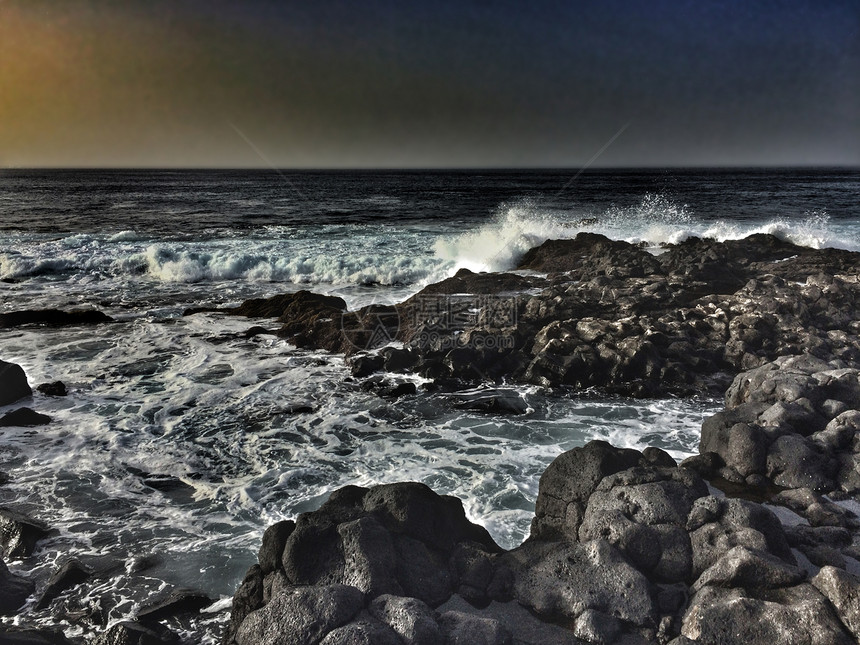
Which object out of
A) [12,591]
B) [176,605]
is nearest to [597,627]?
[176,605]

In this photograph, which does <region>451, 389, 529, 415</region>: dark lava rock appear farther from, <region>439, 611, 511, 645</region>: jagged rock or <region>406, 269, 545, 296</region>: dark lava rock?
<region>406, 269, 545, 296</region>: dark lava rock

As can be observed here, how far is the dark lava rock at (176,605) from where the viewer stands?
217 inches

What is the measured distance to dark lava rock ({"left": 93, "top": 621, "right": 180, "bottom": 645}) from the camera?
5.09 meters

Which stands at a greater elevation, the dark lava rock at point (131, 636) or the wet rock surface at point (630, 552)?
the wet rock surface at point (630, 552)

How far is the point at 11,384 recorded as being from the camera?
1097 centimetres

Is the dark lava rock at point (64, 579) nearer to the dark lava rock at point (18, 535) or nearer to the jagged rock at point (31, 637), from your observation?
the jagged rock at point (31, 637)

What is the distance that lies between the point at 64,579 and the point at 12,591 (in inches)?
17.6

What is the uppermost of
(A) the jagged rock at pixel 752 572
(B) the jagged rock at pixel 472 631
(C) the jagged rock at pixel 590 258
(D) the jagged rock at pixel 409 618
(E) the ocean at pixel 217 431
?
(C) the jagged rock at pixel 590 258

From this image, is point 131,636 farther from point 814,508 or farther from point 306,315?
point 306,315

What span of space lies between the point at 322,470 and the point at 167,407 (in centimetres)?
417

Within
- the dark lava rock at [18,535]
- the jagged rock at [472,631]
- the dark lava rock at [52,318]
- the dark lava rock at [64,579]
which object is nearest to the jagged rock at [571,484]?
the jagged rock at [472,631]

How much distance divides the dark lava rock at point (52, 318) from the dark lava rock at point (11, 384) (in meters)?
5.89

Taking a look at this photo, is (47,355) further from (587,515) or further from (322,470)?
(587,515)

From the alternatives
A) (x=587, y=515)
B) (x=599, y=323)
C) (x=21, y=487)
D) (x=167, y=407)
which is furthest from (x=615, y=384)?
(x=21, y=487)
